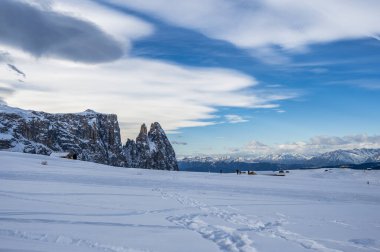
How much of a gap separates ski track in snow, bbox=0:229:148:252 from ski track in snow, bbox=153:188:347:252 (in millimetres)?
2538

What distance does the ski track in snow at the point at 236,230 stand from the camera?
886cm

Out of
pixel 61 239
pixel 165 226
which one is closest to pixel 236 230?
pixel 165 226

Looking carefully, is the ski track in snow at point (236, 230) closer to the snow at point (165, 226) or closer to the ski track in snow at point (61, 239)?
the snow at point (165, 226)

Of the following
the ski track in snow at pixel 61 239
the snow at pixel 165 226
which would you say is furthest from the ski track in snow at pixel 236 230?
the ski track in snow at pixel 61 239

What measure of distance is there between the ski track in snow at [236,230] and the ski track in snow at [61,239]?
99.9 inches

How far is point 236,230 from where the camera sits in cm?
1062

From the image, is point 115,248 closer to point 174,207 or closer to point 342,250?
point 342,250

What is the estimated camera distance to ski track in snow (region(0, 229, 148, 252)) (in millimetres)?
7758

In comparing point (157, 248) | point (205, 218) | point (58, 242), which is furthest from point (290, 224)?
point (58, 242)

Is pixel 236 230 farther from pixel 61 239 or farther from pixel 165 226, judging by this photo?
pixel 61 239

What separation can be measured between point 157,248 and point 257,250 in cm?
232

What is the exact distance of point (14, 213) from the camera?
35.8ft

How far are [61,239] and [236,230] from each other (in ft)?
16.4

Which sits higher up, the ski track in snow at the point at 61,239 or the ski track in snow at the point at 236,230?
the ski track in snow at the point at 61,239
